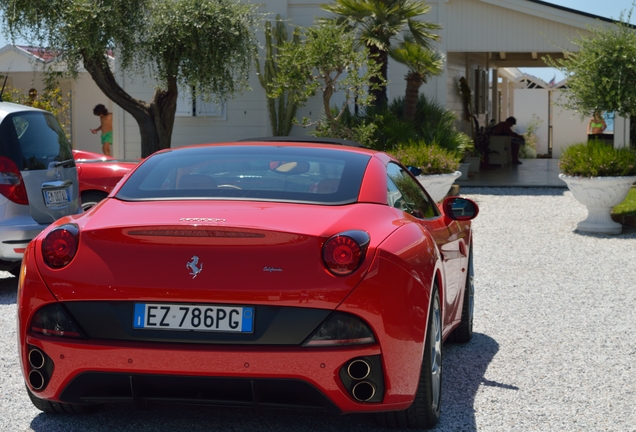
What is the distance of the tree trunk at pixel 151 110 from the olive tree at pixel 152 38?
0.02 meters

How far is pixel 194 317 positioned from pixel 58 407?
3.69ft

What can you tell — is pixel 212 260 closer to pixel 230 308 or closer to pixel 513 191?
pixel 230 308

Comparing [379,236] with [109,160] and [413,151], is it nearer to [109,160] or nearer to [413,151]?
[109,160]

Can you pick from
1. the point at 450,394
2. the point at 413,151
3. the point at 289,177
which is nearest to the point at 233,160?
the point at 289,177

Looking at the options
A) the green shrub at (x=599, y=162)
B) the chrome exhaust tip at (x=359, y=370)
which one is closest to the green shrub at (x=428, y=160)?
the green shrub at (x=599, y=162)

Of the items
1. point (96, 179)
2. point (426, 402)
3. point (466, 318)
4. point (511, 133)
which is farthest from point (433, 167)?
point (511, 133)

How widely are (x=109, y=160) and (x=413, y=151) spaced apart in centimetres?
504

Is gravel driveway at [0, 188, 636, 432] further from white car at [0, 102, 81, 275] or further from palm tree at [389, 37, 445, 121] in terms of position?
palm tree at [389, 37, 445, 121]

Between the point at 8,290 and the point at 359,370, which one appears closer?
the point at 359,370

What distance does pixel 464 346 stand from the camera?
250 inches

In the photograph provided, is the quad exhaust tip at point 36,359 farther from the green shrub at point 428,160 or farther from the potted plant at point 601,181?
the green shrub at point 428,160

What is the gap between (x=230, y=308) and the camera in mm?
3770

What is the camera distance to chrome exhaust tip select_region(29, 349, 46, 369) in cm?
400

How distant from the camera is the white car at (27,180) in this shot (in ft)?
26.5
